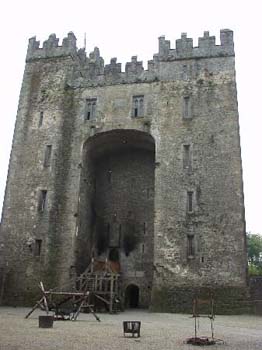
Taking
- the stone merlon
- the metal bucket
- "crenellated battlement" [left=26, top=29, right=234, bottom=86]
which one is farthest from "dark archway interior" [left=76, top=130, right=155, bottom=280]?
the metal bucket

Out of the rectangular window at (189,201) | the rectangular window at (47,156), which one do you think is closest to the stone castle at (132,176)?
the rectangular window at (189,201)

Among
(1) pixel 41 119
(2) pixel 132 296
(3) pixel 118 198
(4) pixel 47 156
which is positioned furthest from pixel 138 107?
(2) pixel 132 296

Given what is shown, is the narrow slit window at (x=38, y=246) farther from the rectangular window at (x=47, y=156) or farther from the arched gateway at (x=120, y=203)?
the rectangular window at (x=47, y=156)

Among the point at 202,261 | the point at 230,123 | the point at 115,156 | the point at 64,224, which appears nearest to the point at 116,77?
the point at 115,156

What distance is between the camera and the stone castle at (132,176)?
23625mm

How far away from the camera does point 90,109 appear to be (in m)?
29.0

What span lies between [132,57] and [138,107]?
4260 mm

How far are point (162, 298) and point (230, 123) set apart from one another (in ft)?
37.3

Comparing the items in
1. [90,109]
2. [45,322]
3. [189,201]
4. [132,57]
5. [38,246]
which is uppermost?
[132,57]

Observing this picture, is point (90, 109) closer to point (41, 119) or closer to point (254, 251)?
point (41, 119)

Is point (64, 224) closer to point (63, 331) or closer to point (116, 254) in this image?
point (116, 254)

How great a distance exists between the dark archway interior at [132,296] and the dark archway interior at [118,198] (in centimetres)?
126

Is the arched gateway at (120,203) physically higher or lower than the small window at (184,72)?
lower

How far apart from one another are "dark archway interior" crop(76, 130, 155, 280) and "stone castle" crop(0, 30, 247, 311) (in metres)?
0.08
